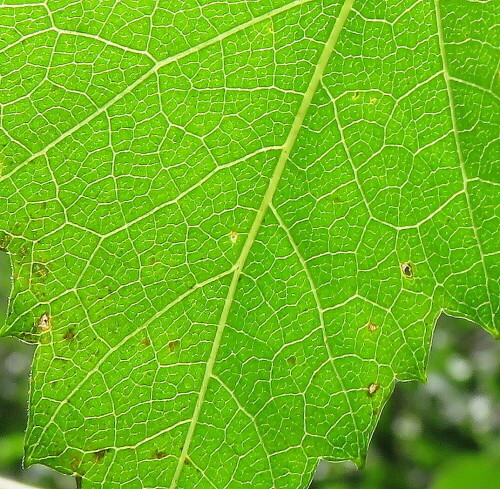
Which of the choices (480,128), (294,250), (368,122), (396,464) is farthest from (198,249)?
(396,464)

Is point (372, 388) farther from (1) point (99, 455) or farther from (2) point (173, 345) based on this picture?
(1) point (99, 455)

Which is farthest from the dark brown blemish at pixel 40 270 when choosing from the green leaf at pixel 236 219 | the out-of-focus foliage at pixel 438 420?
the out-of-focus foliage at pixel 438 420

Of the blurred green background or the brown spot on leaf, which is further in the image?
the blurred green background

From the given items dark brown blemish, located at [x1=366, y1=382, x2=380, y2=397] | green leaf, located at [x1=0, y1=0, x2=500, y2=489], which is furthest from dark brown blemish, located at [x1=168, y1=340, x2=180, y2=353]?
dark brown blemish, located at [x1=366, y1=382, x2=380, y2=397]

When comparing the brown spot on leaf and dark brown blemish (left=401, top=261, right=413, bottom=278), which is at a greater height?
the brown spot on leaf

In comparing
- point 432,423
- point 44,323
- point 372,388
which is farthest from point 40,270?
point 432,423

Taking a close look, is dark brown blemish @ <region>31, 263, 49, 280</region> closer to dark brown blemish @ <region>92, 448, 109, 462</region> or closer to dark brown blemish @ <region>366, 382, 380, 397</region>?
dark brown blemish @ <region>92, 448, 109, 462</region>

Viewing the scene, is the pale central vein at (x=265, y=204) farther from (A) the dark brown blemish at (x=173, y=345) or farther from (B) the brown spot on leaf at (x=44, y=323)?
(B) the brown spot on leaf at (x=44, y=323)
